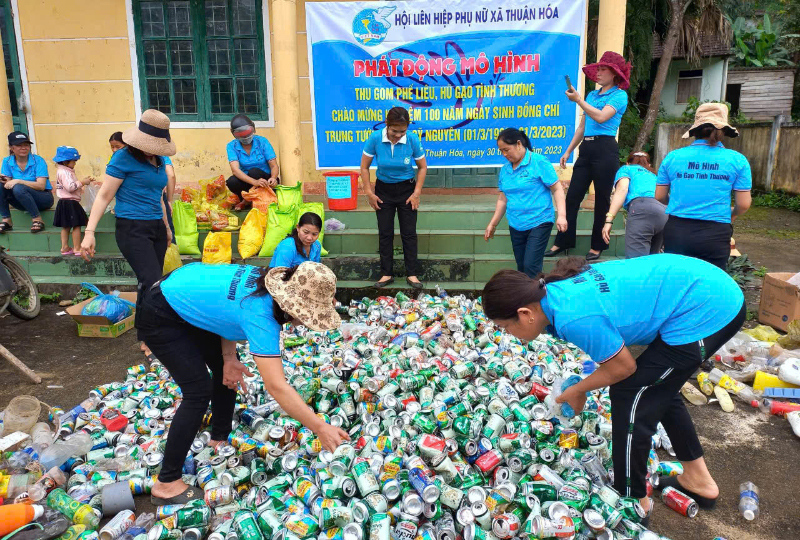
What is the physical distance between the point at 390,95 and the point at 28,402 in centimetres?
498

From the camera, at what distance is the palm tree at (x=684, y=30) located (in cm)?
1245

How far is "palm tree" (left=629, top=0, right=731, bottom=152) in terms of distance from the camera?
490 inches

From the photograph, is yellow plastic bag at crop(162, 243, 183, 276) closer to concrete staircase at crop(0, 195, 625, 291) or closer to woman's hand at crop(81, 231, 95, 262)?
woman's hand at crop(81, 231, 95, 262)

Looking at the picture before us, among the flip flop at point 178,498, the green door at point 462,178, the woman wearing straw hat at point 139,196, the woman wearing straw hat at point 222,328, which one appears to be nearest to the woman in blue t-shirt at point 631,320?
the woman wearing straw hat at point 222,328

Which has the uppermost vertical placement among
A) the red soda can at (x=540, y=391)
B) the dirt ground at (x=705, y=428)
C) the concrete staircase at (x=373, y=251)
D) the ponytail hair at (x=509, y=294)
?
the ponytail hair at (x=509, y=294)

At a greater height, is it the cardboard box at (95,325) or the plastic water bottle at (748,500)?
the cardboard box at (95,325)

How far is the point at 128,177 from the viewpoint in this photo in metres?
4.37

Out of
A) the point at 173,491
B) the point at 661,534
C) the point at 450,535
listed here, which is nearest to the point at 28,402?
the point at 173,491

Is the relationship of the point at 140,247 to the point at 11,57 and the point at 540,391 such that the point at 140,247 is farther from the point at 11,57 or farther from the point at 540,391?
the point at 11,57

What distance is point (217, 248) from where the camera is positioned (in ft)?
20.7

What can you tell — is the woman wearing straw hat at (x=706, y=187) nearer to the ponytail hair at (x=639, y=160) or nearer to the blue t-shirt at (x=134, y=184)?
the ponytail hair at (x=639, y=160)

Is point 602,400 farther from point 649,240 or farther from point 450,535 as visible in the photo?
point 649,240

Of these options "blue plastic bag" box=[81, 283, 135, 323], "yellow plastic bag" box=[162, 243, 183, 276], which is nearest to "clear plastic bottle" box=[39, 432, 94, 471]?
"yellow plastic bag" box=[162, 243, 183, 276]

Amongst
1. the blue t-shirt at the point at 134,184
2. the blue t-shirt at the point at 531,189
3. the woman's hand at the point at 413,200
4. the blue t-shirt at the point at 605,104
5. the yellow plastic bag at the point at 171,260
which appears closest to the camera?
the blue t-shirt at the point at 134,184
